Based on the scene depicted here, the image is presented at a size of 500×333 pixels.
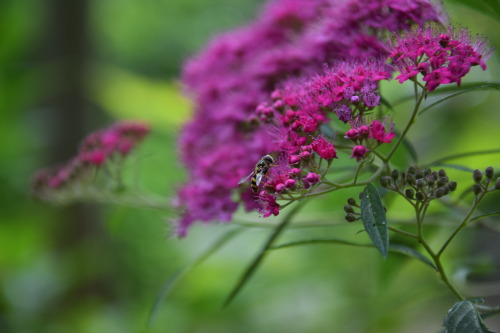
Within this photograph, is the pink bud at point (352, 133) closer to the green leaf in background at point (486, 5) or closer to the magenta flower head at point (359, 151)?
the magenta flower head at point (359, 151)

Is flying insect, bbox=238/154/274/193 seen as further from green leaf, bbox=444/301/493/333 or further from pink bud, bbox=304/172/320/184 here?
green leaf, bbox=444/301/493/333

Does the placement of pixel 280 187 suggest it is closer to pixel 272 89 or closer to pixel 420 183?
pixel 420 183

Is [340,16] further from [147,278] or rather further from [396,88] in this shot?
[147,278]

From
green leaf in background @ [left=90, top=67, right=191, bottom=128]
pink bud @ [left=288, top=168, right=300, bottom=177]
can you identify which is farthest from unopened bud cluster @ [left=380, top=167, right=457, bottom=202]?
green leaf in background @ [left=90, top=67, right=191, bottom=128]

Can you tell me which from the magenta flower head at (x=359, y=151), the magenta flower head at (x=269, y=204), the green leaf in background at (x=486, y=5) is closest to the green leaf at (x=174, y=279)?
the magenta flower head at (x=269, y=204)

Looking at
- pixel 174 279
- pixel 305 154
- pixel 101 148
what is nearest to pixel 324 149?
pixel 305 154

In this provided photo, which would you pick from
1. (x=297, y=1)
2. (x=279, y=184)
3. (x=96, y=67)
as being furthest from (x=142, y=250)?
(x=279, y=184)
